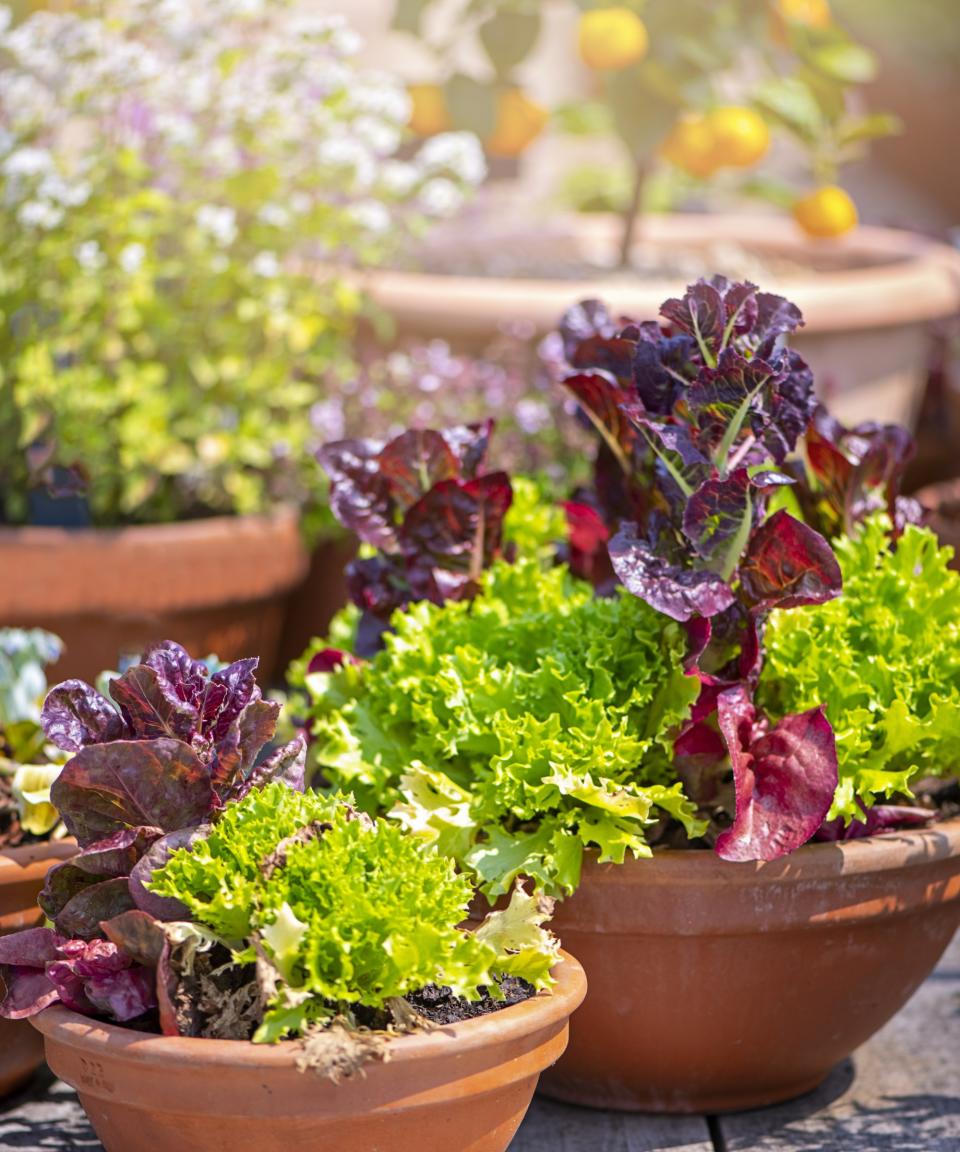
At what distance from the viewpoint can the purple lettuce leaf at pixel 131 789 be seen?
5.54ft

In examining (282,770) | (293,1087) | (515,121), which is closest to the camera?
(293,1087)

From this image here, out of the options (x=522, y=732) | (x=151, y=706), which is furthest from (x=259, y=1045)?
(x=522, y=732)

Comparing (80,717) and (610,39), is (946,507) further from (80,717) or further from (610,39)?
(80,717)

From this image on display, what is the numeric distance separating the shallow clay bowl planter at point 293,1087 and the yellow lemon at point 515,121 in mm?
3053

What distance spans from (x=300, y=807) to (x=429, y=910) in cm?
20

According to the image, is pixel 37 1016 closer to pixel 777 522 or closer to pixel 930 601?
pixel 777 522

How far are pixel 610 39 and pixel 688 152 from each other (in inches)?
14.1

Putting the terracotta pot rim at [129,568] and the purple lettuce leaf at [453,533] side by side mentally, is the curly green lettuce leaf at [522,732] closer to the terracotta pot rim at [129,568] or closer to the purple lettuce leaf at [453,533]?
the purple lettuce leaf at [453,533]

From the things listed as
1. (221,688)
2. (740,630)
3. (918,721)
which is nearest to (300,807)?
(221,688)

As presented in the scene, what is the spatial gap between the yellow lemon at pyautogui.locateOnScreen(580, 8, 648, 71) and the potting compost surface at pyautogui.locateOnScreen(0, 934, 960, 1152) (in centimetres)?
244

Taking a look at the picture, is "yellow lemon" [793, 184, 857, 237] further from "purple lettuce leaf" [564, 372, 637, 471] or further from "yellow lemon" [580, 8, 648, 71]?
"purple lettuce leaf" [564, 372, 637, 471]

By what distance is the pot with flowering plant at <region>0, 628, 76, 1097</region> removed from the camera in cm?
202

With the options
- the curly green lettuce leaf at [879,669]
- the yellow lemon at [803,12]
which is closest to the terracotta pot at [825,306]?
the yellow lemon at [803,12]

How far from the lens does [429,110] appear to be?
431 centimetres
